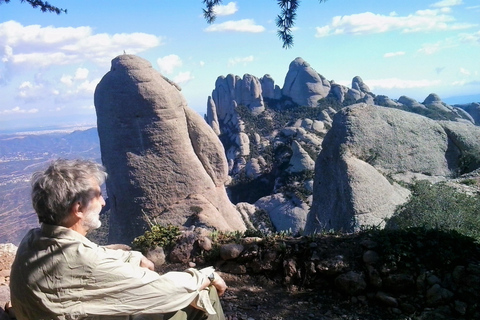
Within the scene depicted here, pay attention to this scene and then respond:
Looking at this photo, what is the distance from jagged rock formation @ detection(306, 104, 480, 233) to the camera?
9.57m

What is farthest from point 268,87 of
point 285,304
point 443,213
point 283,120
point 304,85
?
point 285,304

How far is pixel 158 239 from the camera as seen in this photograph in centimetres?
489

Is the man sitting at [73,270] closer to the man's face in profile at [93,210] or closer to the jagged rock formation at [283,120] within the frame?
the man's face in profile at [93,210]

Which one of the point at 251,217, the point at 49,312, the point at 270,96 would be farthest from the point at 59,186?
the point at 270,96

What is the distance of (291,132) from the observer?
42.2m

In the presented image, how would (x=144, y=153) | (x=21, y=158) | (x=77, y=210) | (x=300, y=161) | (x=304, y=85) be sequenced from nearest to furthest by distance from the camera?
1. (x=77, y=210)
2. (x=144, y=153)
3. (x=300, y=161)
4. (x=21, y=158)
5. (x=304, y=85)

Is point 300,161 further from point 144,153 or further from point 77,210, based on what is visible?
point 77,210

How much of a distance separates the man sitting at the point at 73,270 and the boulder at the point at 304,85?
52570 mm

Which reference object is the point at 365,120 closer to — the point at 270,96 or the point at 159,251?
the point at 159,251

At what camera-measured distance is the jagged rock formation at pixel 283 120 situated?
112ft

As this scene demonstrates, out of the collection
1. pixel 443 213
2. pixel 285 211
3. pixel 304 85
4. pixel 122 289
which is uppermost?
pixel 304 85

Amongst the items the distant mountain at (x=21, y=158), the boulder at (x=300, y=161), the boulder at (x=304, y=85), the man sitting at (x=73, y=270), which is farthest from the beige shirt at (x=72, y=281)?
the boulder at (x=304, y=85)

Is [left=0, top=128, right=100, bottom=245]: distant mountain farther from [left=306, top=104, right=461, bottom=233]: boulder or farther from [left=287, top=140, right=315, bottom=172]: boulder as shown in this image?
[left=287, top=140, right=315, bottom=172]: boulder

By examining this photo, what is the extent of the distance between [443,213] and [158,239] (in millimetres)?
4206
